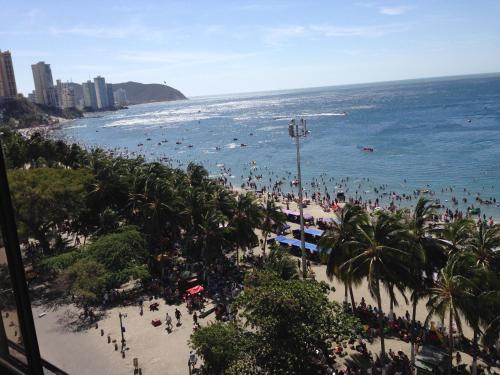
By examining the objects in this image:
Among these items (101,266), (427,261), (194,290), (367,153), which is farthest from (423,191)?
(101,266)

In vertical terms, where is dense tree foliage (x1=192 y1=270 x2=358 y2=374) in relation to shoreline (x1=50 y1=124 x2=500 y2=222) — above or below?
above

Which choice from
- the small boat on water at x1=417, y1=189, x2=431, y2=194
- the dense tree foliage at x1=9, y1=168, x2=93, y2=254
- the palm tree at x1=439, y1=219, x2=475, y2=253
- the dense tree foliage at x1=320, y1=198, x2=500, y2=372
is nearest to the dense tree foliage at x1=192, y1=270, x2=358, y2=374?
the dense tree foliage at x1=320, y1=198, x2=500, y2=372

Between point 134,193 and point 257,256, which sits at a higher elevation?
point 134,193

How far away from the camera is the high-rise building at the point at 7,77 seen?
170125mm

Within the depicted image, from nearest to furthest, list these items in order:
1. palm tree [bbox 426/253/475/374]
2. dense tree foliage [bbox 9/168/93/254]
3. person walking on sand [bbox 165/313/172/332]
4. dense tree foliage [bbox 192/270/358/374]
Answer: dense tree foliage [bbox 192/270/358/374] → palm tree [bbox 426/253/475/374] → person walking on sand [bbox 165/313/172/332] → dense tree foliage [bbox 9/168/93/254]

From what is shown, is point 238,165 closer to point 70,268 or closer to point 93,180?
point 93,180

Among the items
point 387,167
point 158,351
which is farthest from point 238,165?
point 158,351

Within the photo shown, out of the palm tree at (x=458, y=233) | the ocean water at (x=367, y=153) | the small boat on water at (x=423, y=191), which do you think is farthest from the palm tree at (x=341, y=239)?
the small boat on water at (x=423, y=191)

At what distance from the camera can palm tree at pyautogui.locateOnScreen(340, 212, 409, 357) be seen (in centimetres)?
1544

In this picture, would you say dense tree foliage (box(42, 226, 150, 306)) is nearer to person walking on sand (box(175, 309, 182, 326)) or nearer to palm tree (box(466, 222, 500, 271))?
person walking on sand (box(175, 309, 182, 326))

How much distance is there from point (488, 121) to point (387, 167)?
4708 cm

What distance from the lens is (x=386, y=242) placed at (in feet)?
51.9

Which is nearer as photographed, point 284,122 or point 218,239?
point 218,239

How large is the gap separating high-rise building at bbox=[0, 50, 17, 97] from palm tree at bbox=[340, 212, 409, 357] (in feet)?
599
